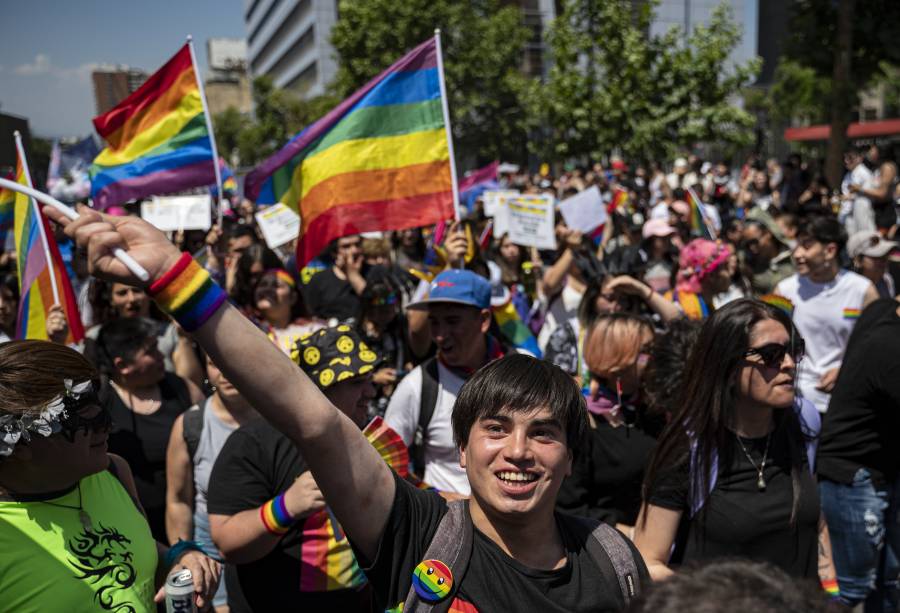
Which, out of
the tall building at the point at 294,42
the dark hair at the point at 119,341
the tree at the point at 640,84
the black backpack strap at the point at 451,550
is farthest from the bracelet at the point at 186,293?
the tall building at the point at 294,42

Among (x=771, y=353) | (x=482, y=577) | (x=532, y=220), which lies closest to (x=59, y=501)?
(x=482, y=577)

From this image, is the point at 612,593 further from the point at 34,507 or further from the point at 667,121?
the point at 667,121

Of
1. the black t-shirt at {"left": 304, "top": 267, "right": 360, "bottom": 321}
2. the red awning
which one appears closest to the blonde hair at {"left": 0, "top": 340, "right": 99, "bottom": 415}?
the black t-shirt at {"left": 304, "top": 267, "right": 360, "bottom": 321}

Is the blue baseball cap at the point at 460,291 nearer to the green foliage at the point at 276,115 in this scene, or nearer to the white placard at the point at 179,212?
the white placard at the point at 179,212

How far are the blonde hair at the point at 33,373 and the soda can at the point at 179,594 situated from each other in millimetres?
584

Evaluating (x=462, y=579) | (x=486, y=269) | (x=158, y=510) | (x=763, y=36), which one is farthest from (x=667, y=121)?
(x=763, y=36)

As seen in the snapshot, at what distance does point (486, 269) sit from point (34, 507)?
422 cm

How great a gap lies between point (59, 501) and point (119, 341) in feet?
6.16

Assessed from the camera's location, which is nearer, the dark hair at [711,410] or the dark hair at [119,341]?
the dark hair at [711,410]

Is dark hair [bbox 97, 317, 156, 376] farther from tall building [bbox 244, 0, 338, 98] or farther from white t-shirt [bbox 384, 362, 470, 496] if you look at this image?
tall building [bbox 244, 0, 338, 98]

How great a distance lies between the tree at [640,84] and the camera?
17797 mm

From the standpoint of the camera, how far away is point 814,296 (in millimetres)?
5133

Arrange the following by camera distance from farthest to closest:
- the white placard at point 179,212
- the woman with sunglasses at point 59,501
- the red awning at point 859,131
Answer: the red awning at point 859,131 < the white placard at point 179,212 < the woman with sunglasses at point 59,501

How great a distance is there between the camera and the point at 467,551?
185cm
